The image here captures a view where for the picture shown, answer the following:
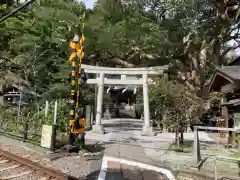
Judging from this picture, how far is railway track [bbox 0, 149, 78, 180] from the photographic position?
6.75m

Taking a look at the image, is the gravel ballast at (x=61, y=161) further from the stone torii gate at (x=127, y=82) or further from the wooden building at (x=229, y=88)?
the stone torii gate at (x=127, y=82)

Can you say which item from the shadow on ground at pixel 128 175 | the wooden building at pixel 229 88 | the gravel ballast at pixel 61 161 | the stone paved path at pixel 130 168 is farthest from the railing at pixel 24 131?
the wooden building at pixel 229 88

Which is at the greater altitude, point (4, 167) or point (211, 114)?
point (211, 114)

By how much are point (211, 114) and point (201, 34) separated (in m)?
7.17

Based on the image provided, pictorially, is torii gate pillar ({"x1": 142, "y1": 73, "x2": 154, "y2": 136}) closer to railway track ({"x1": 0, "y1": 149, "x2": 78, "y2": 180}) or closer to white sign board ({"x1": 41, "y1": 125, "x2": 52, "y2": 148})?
white sign board ({"x1": 41, "y1": 125, "x2": 52, "y2": 148})

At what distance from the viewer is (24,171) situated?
24.5 feet

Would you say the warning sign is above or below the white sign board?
above

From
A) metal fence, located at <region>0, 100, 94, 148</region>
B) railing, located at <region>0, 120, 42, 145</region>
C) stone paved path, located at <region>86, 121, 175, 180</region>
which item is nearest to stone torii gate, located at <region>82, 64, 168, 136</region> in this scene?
metal fence, located at <region>0, 100, 94, 148</region>

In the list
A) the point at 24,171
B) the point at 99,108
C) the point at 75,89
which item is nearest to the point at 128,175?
the point at 24,171

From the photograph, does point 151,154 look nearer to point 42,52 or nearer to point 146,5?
point 42,52

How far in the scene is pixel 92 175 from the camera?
7383 millimetres

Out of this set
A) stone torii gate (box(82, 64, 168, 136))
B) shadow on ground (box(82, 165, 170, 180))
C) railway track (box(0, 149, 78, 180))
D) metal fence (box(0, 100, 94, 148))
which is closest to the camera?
railway track (box(0, 149, 78, 180))

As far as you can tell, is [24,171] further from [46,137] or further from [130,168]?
[46,137]

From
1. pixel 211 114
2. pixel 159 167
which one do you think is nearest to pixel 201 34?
pixel 211 114
